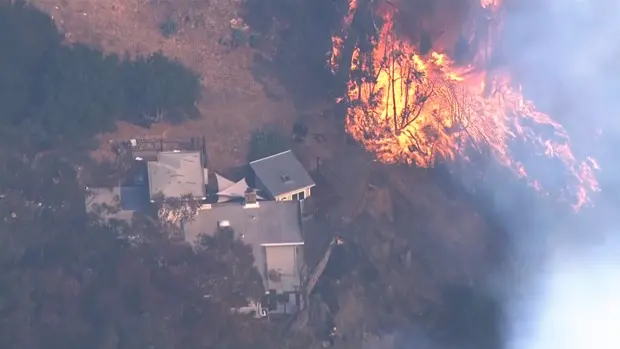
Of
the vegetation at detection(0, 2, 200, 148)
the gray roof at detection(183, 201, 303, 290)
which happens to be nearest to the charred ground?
the vegetation at detection(0, 2, 200, 148)

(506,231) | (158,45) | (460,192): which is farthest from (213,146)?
(506,231)

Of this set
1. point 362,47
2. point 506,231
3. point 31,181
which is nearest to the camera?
point 31,181

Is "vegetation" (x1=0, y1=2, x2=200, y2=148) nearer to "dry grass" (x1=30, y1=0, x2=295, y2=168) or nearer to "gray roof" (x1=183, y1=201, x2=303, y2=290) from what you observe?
"dry grass" (x1=30, y1=0, x2=295, y2=168)

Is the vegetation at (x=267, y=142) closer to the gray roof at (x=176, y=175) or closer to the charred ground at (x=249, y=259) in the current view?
the charred ground at (x=249, y=259)

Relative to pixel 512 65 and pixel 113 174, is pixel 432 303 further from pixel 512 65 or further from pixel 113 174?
pixel 113 174

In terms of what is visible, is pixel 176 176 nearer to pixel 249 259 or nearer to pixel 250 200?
pixel 250 200

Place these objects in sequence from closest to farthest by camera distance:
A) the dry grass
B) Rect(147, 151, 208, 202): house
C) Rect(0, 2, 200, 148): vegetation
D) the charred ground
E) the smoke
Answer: the charred ground < the smoke < Rect(147, 151, 208, 202): house < Rect(0, 2, 200, 148): vegetation < the dry grass
